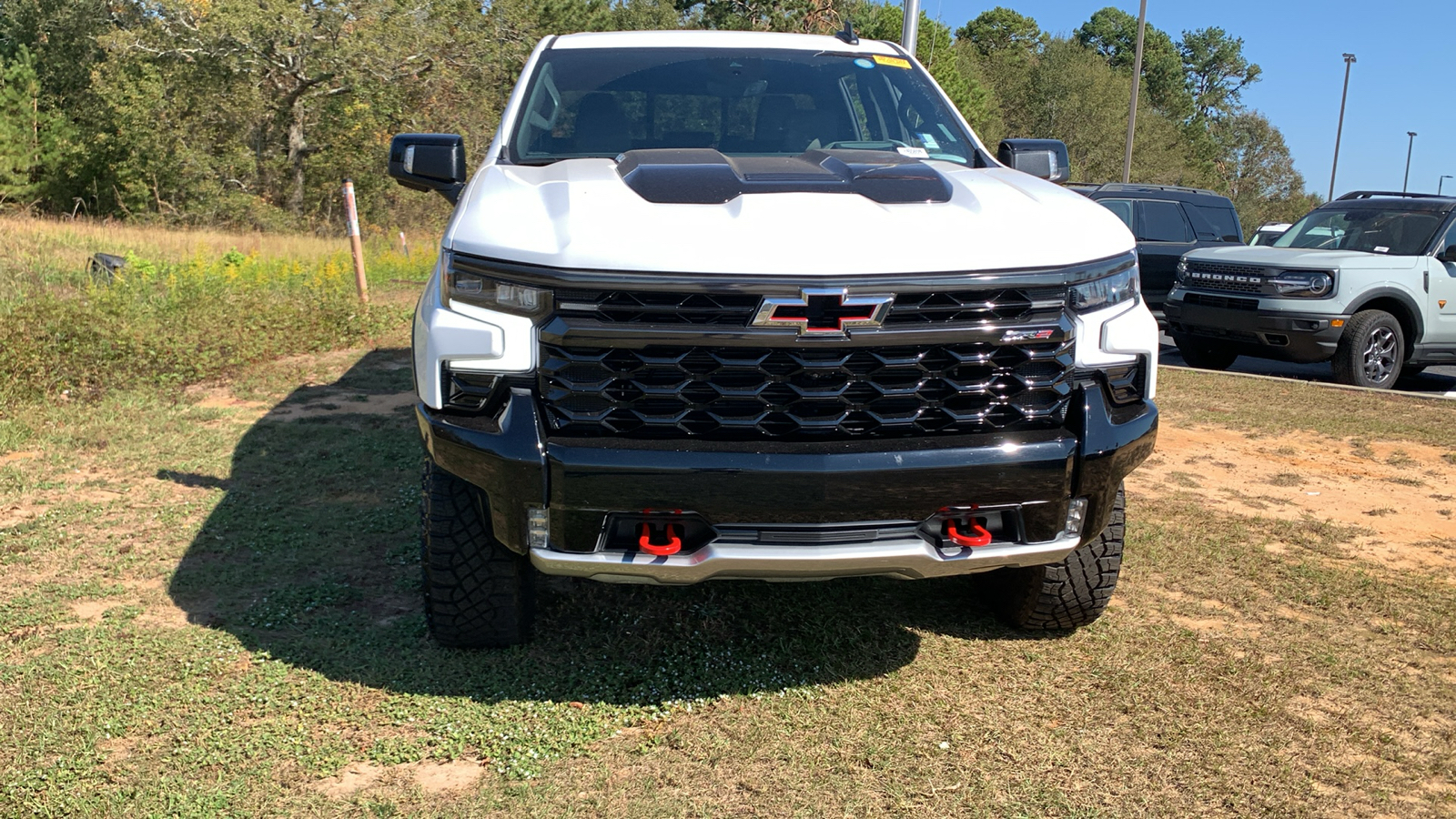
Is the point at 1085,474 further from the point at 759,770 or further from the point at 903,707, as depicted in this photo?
the point at 759,770

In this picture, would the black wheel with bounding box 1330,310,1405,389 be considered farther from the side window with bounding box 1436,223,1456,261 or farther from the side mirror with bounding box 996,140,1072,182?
the side mirror with bounding box 996,140,1072,182

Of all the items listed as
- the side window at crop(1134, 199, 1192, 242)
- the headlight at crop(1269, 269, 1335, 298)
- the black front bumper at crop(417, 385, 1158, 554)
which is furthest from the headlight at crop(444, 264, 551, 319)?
the side window at crop(1134, 199, 1192, 242)

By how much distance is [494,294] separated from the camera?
2848 mm

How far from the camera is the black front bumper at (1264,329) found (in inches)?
363

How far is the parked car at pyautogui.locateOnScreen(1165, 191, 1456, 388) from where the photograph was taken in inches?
364

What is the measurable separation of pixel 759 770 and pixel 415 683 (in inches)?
44.0

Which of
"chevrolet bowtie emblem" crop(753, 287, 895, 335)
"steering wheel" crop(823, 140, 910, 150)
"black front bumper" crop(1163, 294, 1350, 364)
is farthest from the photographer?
"black front bumper" crop(1163, 294, 1350, 364)

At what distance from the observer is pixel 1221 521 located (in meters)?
5.04

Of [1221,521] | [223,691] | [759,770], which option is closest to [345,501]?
[223,691]

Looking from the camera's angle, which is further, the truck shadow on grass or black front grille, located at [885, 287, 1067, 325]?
the truck shadow on grass

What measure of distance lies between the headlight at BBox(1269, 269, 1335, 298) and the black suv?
127 inches

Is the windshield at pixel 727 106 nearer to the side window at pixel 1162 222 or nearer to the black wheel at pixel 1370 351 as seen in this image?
the black wheel at pixel 1370 351

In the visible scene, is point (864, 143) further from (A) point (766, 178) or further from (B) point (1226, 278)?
(B) point (1226, 278)

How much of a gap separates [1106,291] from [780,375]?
97cm
